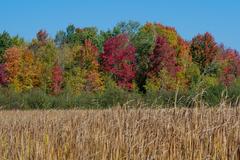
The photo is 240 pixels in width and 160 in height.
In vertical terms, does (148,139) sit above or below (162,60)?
below

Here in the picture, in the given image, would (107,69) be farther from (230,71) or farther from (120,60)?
(230,71)

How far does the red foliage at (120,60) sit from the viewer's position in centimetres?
4916

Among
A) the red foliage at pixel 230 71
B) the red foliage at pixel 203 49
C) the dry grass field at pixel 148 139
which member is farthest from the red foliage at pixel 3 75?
the dry grass field at pixel 148 139

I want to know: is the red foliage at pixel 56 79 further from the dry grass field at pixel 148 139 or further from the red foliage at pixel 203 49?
the dry grass field at pixel 148 139

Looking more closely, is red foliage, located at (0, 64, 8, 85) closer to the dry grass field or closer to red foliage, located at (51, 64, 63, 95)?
red foliage, located at (51, 64, 63, 95)

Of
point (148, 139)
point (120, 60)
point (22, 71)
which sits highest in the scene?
point (120, 60)

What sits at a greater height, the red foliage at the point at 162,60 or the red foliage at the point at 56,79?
the red foliage at the point at 162,60

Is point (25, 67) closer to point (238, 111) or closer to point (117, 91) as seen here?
point (117, 91)

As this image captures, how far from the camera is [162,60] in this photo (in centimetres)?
4934

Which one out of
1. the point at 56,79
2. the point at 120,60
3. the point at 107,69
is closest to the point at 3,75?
the point at 56,79

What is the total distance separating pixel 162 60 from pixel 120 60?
4.53 m

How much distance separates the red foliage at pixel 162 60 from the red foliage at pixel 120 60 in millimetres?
2065

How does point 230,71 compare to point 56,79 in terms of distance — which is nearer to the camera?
point 56,79

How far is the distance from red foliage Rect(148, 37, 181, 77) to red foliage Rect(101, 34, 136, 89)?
207 centimetres
